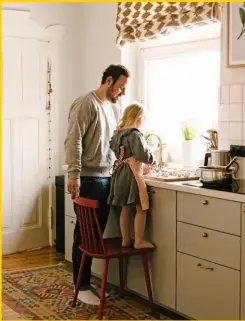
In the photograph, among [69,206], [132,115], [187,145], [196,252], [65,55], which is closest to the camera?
[196,252]

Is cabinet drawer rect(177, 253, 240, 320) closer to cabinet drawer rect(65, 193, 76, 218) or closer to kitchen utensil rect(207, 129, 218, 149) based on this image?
kitchen utensil rect(207, 129, 218, 149)

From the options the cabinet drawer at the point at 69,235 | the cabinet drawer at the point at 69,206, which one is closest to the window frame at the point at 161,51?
the cabinet drawer at the point at 69,206

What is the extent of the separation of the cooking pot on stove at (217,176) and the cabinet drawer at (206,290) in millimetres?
427

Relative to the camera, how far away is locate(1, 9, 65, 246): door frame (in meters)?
4.79

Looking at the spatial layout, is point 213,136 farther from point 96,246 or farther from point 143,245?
point 96,246

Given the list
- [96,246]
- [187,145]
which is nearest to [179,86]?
[187,145]

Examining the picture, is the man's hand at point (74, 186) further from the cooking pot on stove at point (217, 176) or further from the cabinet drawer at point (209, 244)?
the cooking pot on stove at point (217, 176)

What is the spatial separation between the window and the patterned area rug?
126 centimetres

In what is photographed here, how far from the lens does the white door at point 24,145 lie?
15.9ft

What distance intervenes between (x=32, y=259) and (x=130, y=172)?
1658 mm

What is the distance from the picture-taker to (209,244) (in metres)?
3.11

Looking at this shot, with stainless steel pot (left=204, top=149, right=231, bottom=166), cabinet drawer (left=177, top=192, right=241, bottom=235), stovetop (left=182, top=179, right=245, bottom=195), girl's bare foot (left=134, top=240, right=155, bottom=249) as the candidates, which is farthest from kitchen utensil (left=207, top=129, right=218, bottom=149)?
girl's bare foot (left=134, top=240, right=155, bottom=249)

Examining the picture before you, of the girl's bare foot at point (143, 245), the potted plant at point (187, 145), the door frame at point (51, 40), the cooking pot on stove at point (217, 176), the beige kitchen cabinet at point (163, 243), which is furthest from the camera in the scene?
the door frame at point (51, 40)

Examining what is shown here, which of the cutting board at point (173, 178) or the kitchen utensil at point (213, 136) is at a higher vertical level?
the kitchen utensil at point (213, 136)
